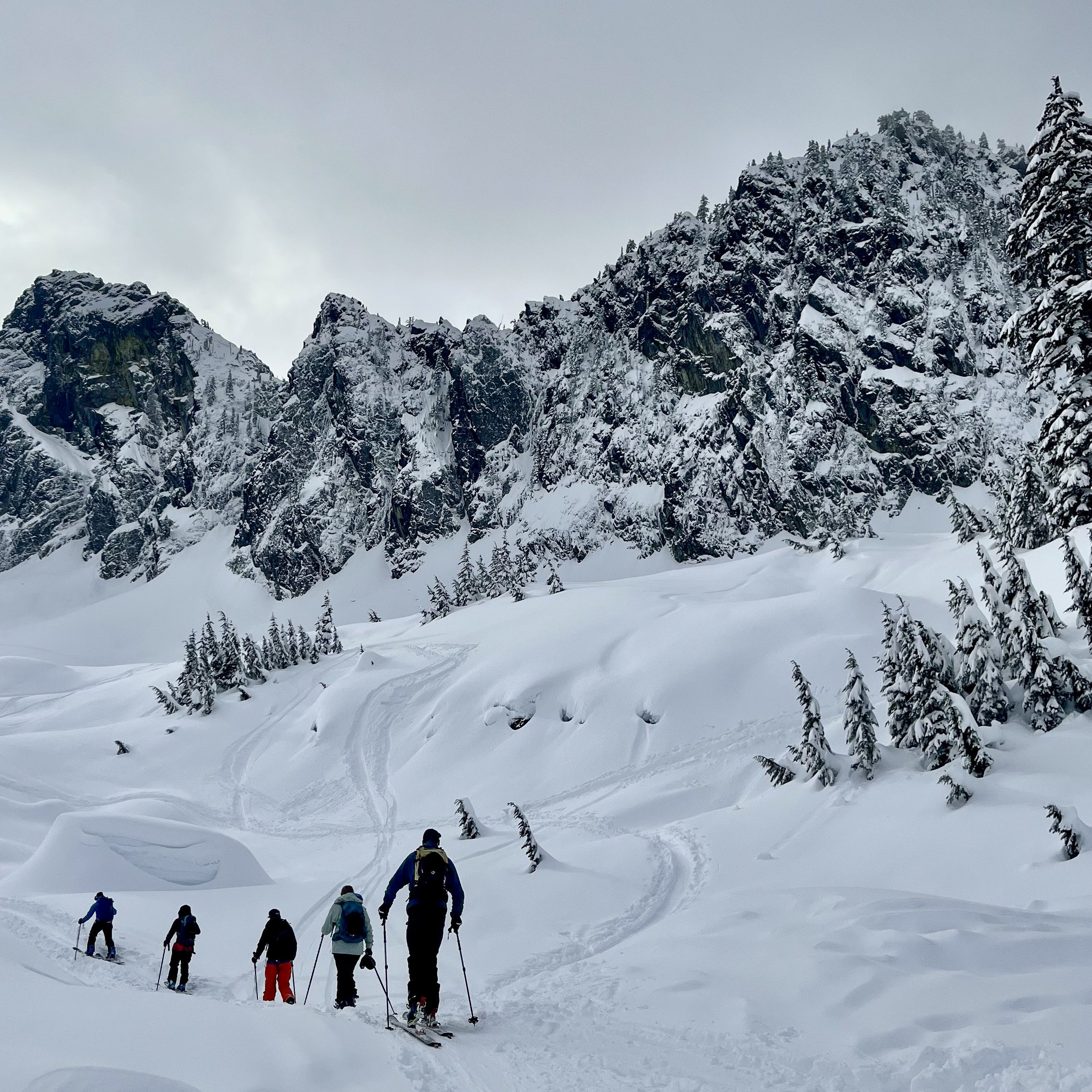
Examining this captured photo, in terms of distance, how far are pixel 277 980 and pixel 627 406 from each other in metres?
139

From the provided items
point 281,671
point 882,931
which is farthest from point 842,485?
point 882,931

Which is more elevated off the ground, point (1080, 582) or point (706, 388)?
point (706, 388)

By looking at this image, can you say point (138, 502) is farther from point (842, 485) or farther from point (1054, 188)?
point (1054, 188)

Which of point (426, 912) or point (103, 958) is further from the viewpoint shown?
point (103, 958)

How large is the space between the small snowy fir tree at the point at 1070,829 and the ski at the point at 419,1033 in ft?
31.4

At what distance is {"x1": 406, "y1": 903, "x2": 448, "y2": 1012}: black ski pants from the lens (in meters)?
7.30

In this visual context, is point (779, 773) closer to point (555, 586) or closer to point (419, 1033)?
point (419, 1033)

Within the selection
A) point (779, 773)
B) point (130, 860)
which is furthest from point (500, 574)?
point (130, 860)

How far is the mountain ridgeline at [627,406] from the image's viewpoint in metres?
123

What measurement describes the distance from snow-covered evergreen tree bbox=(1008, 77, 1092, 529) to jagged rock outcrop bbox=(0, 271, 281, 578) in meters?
173

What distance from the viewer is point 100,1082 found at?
418cm

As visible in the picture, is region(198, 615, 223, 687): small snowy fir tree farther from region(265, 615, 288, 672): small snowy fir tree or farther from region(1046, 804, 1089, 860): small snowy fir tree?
region(1046, 804, 1089, 860): small snowy fir tree

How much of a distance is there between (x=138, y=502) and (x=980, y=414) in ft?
562

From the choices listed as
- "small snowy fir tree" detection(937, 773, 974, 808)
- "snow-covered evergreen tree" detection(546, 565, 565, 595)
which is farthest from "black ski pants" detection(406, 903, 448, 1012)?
"snow-covered evergreen tree" detection(546, 565, 565, 595)
